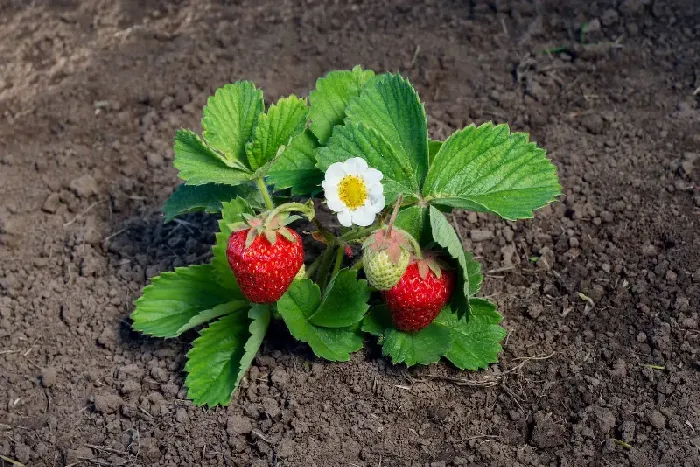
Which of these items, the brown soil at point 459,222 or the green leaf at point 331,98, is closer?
the brown soil at point 459,222

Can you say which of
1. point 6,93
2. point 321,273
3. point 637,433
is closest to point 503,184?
point 321,273

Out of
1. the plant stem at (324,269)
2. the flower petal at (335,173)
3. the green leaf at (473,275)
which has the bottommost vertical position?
the green leaf at (473,275)

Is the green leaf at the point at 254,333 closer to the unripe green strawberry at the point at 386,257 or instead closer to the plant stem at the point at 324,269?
the plant stem at the point at 324,269

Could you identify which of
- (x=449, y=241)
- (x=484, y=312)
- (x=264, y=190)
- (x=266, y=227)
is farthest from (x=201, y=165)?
(x=484, y=312)

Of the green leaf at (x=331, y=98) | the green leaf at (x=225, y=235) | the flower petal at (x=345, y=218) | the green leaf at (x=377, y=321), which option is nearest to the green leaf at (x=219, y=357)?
the green leaf at (x=225, y=235)

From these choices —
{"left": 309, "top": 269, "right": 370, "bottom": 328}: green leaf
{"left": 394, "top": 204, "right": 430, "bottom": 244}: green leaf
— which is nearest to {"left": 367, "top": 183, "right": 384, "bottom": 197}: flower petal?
{"left": 394, "top": 204, "right": 430, "bottom": 244}: green leaf

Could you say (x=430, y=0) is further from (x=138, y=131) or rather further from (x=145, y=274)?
(x=145, y=274)
